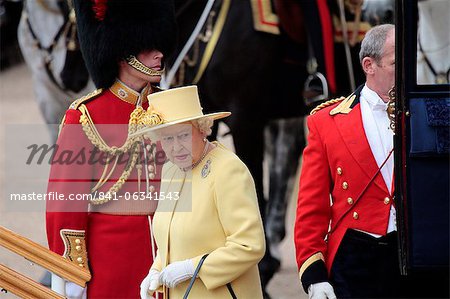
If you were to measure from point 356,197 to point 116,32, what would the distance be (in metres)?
1.10

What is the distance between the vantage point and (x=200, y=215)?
4.64 meters

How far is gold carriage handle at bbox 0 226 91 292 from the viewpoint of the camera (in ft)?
16.0

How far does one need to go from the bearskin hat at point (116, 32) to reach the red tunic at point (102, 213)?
0.53 ft

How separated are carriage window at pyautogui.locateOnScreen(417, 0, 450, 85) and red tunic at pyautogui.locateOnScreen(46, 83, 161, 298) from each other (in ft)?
3.43

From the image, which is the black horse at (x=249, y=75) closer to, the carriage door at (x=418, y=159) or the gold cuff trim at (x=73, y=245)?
the gold cuff trim at (x=73, y=245)

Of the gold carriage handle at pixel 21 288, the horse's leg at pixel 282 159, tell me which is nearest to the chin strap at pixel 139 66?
the gold carriage handle at pixel 21 288

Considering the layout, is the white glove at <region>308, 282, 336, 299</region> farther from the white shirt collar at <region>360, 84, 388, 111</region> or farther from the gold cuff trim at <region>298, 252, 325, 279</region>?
the white shirt collar at <region>360, 84, 388, 111</region>

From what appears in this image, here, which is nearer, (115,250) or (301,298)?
(115,250)

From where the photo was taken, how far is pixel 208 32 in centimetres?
766

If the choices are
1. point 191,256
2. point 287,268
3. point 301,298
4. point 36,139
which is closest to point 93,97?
point 191,256

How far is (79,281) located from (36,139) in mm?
5768

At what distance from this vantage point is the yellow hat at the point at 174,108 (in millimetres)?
4723

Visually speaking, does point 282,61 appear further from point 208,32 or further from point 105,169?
point 105,169

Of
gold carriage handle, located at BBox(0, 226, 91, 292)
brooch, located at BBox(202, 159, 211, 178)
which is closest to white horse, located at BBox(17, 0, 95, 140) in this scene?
gold carriage handle, located at BBox(0, 226, 91, 292)
